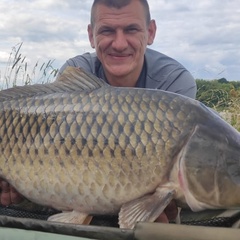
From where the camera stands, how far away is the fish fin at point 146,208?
4.84 feet

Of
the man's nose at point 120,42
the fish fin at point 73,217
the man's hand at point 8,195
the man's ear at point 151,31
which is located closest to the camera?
the fish fin at point 73,217

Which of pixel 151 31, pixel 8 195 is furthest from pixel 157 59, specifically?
pixel 8 195

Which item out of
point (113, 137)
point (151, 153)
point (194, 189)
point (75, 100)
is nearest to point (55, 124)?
point (75, 100)

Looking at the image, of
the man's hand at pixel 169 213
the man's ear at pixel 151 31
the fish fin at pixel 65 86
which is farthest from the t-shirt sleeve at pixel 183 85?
the man's hand at pixel 169 213

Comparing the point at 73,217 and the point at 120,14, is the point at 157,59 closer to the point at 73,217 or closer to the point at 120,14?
the point at 120,14

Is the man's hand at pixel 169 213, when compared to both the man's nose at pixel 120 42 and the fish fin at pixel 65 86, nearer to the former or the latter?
the fish fin at pixel 65 86

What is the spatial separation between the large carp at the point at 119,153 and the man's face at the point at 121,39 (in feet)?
2.18

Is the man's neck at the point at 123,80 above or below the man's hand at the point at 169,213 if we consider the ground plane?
above

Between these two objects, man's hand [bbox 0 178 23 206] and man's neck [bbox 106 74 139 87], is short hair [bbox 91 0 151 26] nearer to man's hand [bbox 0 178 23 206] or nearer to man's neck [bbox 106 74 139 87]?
man's neck [bbox 106 74 139 87]

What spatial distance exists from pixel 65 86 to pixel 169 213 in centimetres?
56

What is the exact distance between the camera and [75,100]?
1.68m

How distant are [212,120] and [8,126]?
2.26ft

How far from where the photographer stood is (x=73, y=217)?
1.62 m

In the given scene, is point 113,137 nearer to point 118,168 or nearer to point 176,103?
point 118,168
